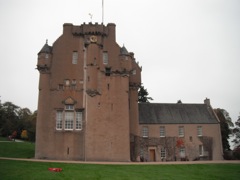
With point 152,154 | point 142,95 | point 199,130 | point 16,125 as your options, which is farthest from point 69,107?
point 16,125

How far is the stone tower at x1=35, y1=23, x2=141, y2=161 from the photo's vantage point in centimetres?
3341

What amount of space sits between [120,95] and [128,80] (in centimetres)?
268

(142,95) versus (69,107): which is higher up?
(142,95)

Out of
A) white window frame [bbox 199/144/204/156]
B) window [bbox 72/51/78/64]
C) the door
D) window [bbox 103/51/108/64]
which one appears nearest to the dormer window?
window [bbox 103/51/108/64]

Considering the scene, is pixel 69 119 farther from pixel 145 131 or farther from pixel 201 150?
pixel 201 150

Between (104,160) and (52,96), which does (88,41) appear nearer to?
(52,96)

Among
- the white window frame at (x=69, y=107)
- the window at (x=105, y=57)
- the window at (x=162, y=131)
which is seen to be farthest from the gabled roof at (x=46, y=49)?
the window at (x=162, y=131)

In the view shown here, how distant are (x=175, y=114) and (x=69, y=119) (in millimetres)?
18975

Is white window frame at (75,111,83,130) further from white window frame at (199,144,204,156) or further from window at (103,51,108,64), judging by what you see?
white window frame at (199,144,204,156)

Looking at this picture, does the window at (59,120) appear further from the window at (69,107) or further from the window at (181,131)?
the window at (181,131)

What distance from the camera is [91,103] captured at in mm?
34375

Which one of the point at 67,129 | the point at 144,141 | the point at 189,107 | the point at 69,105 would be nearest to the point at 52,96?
the point at 69,105

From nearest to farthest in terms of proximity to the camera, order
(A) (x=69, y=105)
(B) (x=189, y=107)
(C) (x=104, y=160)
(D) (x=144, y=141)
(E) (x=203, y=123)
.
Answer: (C) (x=104, y=160) < (A) (x=69, y=105) < (D) (x=144, y=141) < (E) (x=203, y=123) < (B) (x=189, y=107)

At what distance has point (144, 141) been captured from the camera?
134 feet
